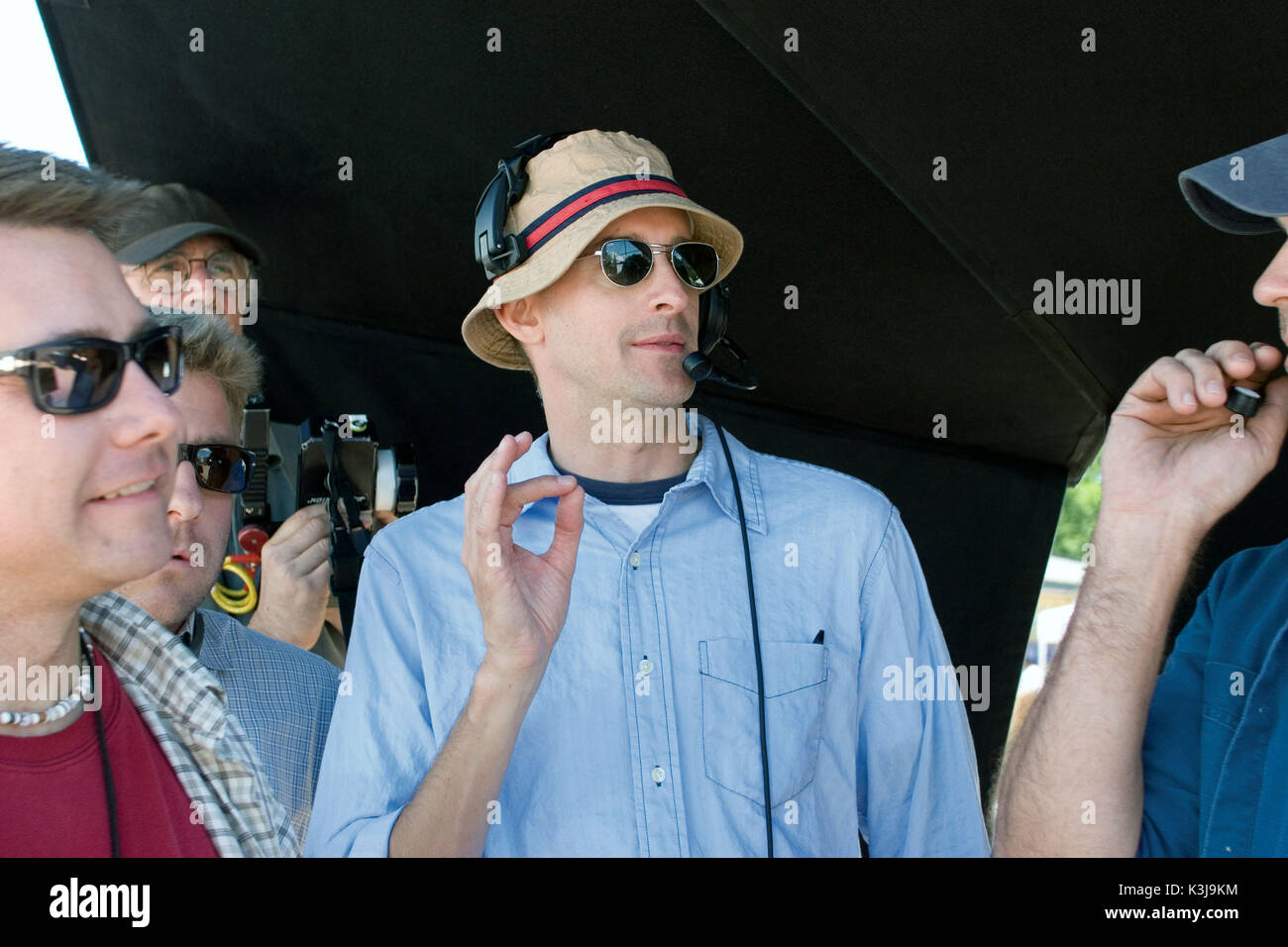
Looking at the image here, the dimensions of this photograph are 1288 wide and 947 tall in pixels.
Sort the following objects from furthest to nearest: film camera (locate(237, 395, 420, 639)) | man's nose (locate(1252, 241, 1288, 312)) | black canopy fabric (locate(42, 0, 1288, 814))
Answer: film camera (locate(237, 395, 420, 639)), black canopy fabric (locate(42, 0, 1288, 814)), man's nose (locate(1252, 241, 1288, 312))

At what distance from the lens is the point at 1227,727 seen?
1.54m

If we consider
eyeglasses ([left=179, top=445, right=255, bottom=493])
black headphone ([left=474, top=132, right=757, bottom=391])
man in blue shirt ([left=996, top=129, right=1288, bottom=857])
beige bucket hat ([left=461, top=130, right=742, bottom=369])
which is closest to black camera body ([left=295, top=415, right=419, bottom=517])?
eyeglasses ([left=179, top=445, right=255, bottom=493])

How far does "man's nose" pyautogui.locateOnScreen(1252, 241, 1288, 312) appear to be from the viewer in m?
1.44

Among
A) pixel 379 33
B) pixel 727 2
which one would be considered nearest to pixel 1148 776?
pixel 727 2

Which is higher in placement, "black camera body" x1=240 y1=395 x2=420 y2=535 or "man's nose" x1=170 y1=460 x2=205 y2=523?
"black camera body" x1=240 y1=395 x2=420 y2=535

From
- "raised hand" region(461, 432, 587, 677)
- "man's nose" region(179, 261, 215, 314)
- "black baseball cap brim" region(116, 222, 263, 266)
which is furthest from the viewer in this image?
"man's nose" region(179, 261, 215, 314)

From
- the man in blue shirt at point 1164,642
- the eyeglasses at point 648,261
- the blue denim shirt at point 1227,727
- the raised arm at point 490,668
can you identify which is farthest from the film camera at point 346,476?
the blue denim shirt at point 1227,727

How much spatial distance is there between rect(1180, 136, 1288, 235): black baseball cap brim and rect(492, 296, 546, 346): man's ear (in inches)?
46.0

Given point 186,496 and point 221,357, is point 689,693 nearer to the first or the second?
point 186,496

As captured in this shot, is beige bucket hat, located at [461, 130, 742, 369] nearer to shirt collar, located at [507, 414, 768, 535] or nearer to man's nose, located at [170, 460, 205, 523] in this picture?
shirt collar, located at [507, 414, 768, 535]

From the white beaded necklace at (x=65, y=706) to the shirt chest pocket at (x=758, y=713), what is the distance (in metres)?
0.88

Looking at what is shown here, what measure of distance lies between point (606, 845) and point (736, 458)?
72 cm

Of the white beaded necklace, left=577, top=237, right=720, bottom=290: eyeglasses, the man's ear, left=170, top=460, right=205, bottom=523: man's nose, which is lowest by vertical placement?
the white beaded necklace

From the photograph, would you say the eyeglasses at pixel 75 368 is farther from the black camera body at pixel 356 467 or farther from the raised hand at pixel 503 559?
the black camera body at pixel 356 467
